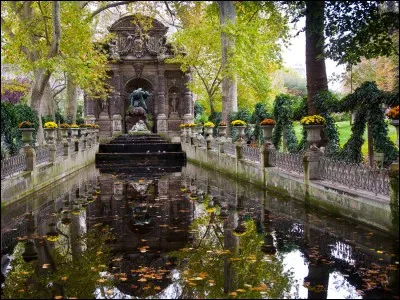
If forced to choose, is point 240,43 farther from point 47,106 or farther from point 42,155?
point 47,106

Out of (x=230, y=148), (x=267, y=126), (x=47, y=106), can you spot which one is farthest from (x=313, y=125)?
(x=47, y=106)

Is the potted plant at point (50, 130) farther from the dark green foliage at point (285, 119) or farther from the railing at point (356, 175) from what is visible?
the railing at point (356, 175)

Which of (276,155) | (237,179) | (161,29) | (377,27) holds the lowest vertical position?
(237,179)

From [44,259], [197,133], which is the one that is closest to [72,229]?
[44,259]

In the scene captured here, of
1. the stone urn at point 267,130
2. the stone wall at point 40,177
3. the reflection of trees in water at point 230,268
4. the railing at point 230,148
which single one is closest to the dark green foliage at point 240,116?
the railing at point 230,148

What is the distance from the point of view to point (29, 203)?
12.7 meters

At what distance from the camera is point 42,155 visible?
16.3 meters

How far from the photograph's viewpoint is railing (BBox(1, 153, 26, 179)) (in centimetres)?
1222

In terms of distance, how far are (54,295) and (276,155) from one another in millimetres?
9649

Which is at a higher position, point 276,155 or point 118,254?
point 276,155

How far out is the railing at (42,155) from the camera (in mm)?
15714

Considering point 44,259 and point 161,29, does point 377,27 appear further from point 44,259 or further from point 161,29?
point 161,29

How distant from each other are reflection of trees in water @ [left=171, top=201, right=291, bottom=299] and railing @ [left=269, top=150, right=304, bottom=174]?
408cm

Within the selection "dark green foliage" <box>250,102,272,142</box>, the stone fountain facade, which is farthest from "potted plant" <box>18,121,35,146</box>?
the stone fountain facade
